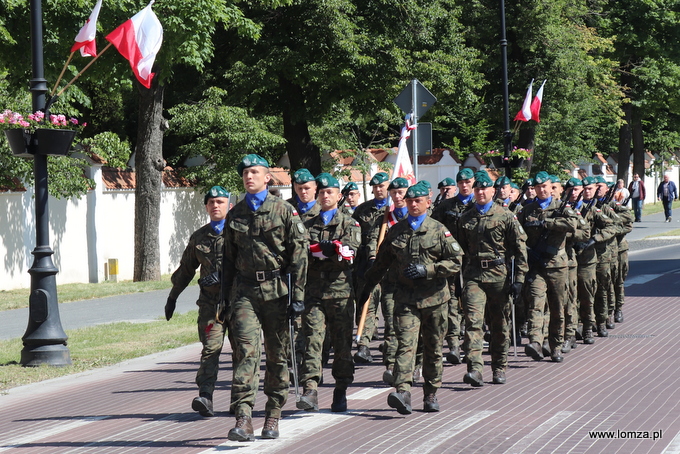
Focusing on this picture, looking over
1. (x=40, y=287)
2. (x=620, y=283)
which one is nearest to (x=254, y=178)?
(x=40, y=287)

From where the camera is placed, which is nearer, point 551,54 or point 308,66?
point 308,66

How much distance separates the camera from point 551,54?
112 feet

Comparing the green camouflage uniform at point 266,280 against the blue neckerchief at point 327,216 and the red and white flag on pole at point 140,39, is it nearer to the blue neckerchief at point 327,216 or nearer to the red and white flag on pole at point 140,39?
the blue neckerchief at point 327,216

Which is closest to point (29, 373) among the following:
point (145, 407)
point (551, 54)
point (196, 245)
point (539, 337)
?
point (145, 407)

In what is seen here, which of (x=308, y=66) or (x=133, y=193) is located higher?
(x=308, y=66)

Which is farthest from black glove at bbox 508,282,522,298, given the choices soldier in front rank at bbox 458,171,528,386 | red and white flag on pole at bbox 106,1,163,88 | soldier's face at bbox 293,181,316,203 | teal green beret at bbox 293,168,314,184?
red and white flag on pole at bbox 106,1,163,88

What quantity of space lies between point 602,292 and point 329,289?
5.51 m

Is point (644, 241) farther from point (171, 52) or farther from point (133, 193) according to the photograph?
point (171, 52)

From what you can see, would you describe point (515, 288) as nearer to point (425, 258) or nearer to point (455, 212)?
point (425, 258)

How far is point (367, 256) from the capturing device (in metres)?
9.94

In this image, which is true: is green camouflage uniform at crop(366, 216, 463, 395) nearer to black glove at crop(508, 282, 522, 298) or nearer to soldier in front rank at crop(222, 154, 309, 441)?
soldier in front rank at crop(222, 154, 309, 441)

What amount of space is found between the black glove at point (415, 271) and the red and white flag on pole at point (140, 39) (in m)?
5.33

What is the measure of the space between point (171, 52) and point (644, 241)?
18.2 metres

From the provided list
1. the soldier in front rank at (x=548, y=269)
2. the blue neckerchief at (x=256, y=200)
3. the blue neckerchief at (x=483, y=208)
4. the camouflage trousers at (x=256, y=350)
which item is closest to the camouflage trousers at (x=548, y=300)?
the soldier in front rank at (x=548, y=269)
